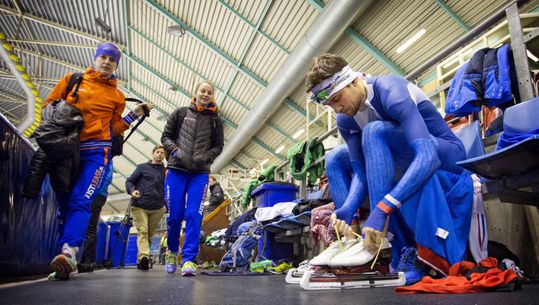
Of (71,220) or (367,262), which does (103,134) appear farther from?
(367,262)

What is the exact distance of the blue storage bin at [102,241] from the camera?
6084 millimetres

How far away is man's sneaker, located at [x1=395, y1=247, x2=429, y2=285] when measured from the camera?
5.57ft

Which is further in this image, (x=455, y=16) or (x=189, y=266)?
(x=455, y=16)

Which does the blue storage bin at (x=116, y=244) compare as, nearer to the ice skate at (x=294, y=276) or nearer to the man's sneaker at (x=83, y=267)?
the man's sneaker at (x=83, y=267)

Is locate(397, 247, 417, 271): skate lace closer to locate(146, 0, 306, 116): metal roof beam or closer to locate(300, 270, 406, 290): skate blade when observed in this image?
locate(300, 270, 406, 290): skate blade

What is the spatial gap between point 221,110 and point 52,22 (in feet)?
19.6

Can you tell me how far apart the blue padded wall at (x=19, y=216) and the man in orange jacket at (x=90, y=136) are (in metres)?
0.28

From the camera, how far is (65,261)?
2229 millimetres

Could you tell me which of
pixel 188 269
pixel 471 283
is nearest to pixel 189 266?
pixel 188 269

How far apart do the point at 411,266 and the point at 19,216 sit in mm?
2410

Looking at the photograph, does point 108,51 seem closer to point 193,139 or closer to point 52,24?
point 193,139

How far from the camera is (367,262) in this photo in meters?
1.65

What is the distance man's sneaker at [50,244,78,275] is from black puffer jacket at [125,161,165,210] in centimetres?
292

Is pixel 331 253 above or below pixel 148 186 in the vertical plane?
below
